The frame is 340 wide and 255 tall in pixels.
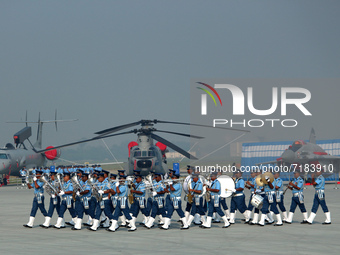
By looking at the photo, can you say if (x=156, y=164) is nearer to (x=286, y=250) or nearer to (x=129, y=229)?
(x=129, y=229)

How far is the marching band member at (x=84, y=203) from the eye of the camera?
53.8 feet

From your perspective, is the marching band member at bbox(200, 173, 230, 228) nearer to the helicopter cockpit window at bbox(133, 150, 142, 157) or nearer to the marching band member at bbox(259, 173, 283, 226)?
the marching band member at bbox(259, 173, 283, 226)

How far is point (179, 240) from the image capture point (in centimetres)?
1405

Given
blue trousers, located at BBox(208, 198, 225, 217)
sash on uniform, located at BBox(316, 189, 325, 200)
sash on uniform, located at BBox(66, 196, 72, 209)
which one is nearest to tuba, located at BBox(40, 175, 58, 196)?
sash on uniform, located at BBox(66, 196, 72, 209)

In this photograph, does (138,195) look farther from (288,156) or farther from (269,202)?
(288,156)

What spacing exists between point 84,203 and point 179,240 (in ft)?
12.5

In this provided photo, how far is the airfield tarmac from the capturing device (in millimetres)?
12367

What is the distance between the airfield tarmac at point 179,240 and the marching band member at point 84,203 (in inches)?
16.6

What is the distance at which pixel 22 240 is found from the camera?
14.1 metres

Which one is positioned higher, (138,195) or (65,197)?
(138,195)

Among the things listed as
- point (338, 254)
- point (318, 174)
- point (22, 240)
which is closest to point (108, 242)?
point (22, 240)

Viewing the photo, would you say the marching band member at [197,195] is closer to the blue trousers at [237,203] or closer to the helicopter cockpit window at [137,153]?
the blue trousers at [237,203]

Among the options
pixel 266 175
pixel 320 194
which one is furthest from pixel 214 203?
pixel 320 194

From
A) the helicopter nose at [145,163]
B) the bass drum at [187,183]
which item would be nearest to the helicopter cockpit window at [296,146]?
the helicopter nose at [145,163]
